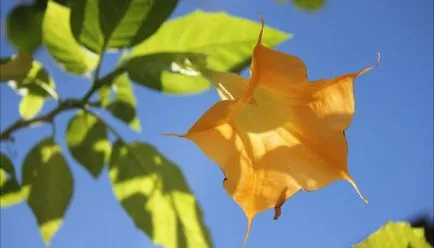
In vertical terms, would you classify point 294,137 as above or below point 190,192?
above

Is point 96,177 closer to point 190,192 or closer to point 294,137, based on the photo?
point 190,192

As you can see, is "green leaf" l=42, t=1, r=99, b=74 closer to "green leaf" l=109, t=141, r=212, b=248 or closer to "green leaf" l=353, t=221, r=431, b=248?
"green leaf" l=109, t=141, r=212, b=248

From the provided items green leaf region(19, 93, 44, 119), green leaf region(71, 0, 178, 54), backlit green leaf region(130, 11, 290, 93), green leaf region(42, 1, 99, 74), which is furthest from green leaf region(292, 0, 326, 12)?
green leaf region(19, 93, 44, 119)

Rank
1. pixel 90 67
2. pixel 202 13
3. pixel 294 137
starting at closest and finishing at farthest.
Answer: pixel 294 137 → pixel 202 13 → pixel 90 67

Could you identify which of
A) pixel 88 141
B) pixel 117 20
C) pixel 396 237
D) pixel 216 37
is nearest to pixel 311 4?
pixel 216 37

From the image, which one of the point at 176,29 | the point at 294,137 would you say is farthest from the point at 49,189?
the point at 294,137

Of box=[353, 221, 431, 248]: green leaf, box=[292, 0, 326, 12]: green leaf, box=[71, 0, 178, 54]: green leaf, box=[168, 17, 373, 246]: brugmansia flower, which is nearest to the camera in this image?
box=[353, 221, 431, 248]: green leaf
